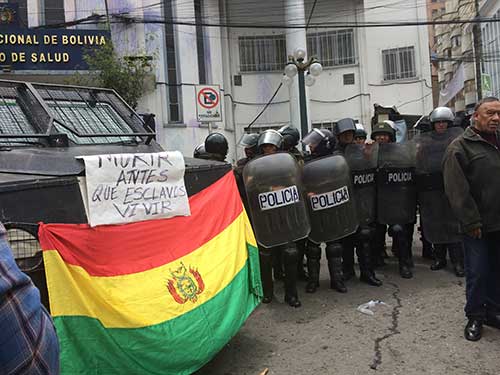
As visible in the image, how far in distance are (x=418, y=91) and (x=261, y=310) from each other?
57.3 ft

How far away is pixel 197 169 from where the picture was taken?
3732mm

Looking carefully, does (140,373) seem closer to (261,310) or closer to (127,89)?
(261,310)

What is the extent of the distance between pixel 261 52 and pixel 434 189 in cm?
1616

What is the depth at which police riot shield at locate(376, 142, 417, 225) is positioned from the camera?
5949mm

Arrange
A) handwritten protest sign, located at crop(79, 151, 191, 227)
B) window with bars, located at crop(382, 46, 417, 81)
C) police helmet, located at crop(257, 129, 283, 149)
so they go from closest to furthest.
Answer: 1. handwritten protest sign, located at crop(79, 151, 191, 227)
2. police helmet, located at crop(257, 129, 283, 149)
3. window with bars, located at crop(382, 46, 417, 81)

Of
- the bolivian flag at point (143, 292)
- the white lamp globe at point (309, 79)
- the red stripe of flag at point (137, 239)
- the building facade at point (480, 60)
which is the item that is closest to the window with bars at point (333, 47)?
the building facade at point (480, 60)

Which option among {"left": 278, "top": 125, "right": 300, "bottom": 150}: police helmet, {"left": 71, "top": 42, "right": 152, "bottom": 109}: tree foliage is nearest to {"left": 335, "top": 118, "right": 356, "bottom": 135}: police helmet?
{"left": 278, "top": 125, "right": 300, "bottom": 150}: police helmet

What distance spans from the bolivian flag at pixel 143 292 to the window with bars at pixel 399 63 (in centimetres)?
1838

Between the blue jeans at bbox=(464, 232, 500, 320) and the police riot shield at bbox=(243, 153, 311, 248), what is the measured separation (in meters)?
1.48

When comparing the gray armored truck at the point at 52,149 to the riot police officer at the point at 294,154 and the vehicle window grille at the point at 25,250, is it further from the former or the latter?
the riot police officer at the point at 294,154

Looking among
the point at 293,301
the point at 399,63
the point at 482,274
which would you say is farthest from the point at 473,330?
the point at 399,63

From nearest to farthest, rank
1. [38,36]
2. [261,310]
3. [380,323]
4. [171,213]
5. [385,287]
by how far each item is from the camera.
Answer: [171,213], [380,323], [261,310], [385,287], [38,36]

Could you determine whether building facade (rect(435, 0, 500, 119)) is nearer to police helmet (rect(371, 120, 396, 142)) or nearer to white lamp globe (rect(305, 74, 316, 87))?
white lamp globe (rect(305, 74, 316, 87))

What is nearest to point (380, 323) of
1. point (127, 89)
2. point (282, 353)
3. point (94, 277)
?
point (282, 353)
